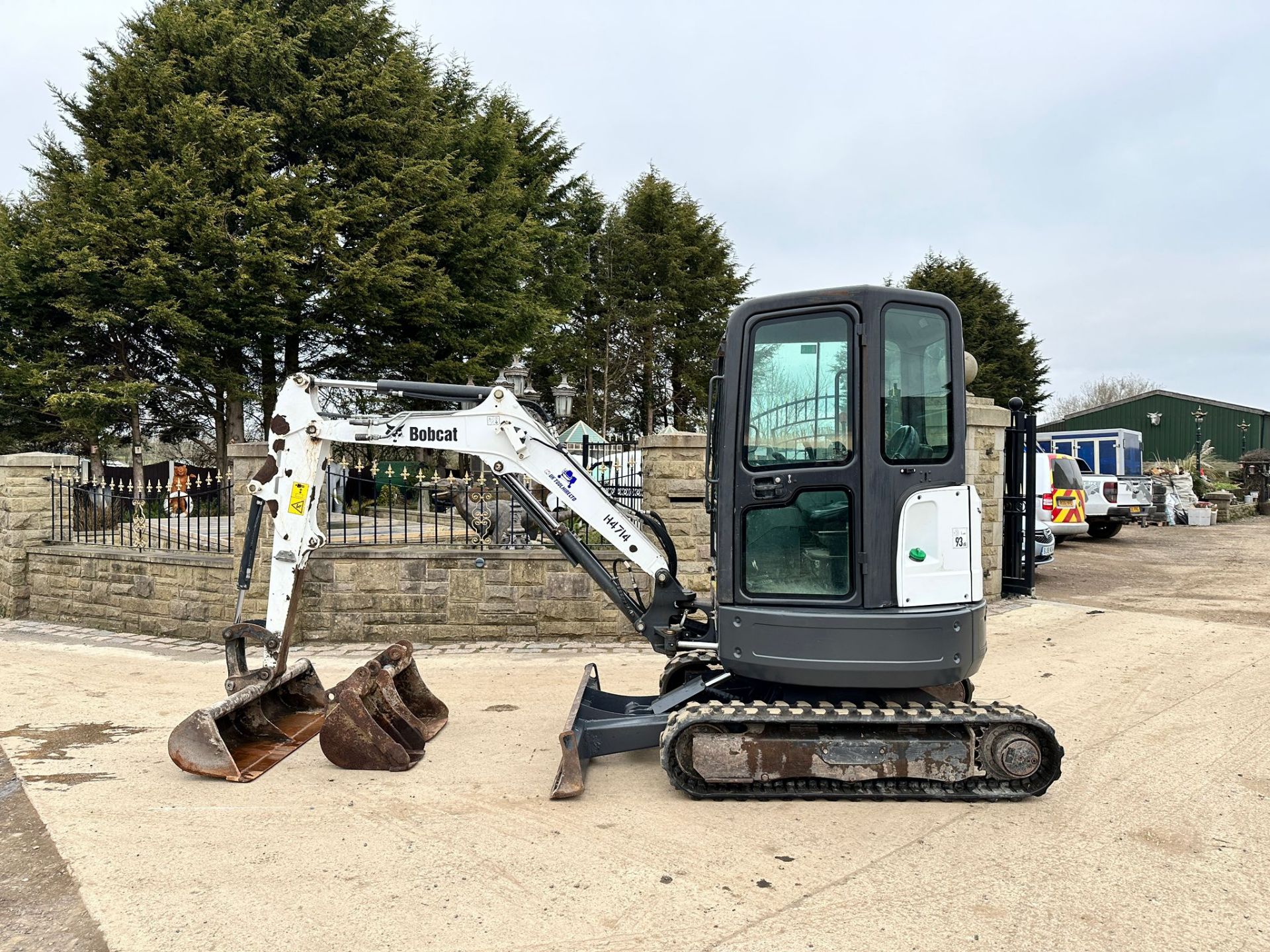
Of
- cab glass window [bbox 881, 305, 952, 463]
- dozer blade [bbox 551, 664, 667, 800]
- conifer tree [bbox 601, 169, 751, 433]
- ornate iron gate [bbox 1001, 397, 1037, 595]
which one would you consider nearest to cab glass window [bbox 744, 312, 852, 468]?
cab glass window [bbox 881, 305, 952, 463]

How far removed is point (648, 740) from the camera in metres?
4.32

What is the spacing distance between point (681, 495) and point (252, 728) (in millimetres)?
4828

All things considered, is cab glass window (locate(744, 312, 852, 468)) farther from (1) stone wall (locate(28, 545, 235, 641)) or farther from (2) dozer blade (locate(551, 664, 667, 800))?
(1) stone wall (locate(28, 545, 235, 641))

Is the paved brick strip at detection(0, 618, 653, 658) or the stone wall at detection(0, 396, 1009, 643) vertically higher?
the stone wall at detection(0, 396, 1009, 643)

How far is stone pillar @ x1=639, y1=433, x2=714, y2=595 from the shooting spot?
849 cm

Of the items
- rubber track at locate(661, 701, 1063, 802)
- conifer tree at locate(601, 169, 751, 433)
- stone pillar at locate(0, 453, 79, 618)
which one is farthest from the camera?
conifer tree at locate(601, 169, 751, 433)

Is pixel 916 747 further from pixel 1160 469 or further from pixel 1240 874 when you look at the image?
pixel 1160 469

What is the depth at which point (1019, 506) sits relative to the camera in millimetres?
10695

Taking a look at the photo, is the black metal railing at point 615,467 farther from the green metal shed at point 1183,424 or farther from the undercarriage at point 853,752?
the green metal shed at point 1183,424

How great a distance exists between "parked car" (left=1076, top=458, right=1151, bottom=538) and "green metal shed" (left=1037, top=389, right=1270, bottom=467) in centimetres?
1656

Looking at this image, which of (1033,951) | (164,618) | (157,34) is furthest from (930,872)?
(157,34)

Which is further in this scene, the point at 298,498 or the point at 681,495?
the point at 681,495

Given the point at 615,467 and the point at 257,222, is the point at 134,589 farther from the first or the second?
the point at 257,222

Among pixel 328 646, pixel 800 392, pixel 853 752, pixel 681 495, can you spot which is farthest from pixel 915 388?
pixel 328 646
